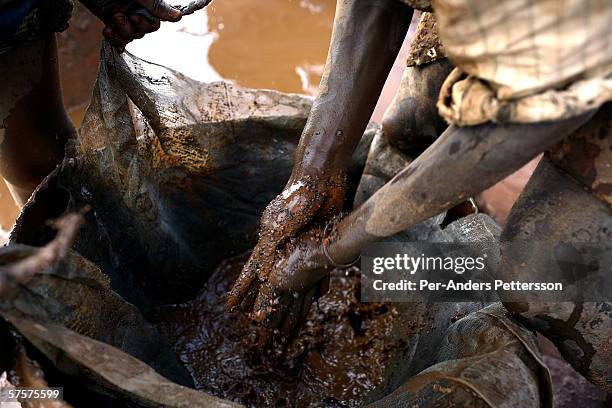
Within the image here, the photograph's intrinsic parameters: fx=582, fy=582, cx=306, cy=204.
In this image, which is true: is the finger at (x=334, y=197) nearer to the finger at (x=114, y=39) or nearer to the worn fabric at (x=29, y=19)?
the finger at (x=114, y=39)

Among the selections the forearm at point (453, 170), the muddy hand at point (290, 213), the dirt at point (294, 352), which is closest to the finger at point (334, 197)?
the muddy hand at point (290, 213)

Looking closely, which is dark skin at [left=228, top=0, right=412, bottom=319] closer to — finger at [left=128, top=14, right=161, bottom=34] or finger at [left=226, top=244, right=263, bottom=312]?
finger at [left=226, top=244, right=263, bottom=312]

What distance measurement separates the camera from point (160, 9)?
1.43 metres

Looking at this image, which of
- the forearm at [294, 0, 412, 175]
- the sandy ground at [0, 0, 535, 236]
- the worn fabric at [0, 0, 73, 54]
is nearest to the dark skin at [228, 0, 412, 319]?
the forearm at [294, 0, 412, 175]

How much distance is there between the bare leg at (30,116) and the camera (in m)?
1.61

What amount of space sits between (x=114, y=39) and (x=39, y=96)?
38cm

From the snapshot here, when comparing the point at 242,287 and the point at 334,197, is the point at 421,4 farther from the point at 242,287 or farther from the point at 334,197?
the point at 242,287

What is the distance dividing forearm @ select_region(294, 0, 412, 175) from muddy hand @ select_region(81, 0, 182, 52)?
419 millimetres

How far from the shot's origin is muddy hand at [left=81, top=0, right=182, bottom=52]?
4.72ft

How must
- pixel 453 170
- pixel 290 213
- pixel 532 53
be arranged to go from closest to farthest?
pixel 532 53 < pixel 453 170 < pixel 290 213

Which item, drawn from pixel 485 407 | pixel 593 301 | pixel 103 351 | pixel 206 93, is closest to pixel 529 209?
pixel 593 301

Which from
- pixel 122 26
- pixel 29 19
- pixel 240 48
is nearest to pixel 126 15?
pixel 122 26

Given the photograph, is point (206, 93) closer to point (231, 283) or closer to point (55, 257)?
point (231, 283)

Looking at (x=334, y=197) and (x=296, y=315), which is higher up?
(x=334, y=197)
